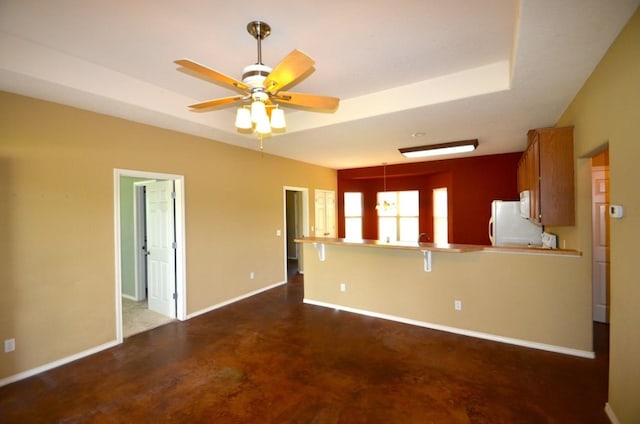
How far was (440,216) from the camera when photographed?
23.2 feet

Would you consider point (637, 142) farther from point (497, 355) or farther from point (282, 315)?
point (282, 315)

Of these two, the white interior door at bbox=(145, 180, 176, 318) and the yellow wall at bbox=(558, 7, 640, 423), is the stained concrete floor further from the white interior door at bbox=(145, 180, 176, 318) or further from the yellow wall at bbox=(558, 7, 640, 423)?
the white interior door at bbox=(145, 180, 176, 318)

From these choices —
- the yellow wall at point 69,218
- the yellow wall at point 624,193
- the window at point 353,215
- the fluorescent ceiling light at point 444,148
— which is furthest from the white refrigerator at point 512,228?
the yellow wall at point 69,218

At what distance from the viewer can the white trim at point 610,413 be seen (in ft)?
6.37

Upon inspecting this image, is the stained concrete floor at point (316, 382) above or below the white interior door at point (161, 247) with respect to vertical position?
below

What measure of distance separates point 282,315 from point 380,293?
1.50m

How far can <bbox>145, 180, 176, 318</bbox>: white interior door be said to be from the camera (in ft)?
13.2

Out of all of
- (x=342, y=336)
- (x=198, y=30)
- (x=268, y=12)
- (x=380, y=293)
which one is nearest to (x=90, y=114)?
(x=198, y=30)

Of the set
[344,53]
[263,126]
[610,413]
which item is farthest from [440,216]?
[263,126]

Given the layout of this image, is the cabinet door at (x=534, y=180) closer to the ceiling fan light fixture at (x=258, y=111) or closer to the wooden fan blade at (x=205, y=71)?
the ceiling fan light fixture at (x=258, y=111)

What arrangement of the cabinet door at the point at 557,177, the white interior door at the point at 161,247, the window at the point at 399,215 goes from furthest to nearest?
the window at the point at 399,215, the white interior door at the point at 161,247, the cabinet door at the point at 557,177

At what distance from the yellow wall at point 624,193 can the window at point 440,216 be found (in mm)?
4781

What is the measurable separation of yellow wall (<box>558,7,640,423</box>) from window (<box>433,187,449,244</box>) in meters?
4.78

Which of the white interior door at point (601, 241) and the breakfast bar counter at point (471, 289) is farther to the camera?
the white interior door at point (601, 241)
